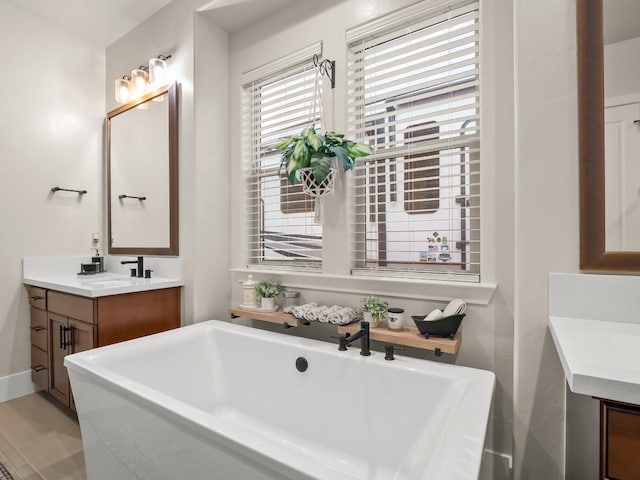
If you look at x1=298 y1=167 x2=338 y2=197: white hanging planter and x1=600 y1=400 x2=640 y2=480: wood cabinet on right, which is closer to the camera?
x1=600 y1=400 x2=640 y2=480: wood cabinet on right

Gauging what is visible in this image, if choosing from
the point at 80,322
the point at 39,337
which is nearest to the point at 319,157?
the point at 80,322

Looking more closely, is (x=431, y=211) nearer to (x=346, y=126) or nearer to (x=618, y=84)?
(x=346, y=126)

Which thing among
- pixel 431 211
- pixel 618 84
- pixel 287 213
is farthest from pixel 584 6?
pixel 287 213

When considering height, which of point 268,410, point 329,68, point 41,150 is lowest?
point 268,410

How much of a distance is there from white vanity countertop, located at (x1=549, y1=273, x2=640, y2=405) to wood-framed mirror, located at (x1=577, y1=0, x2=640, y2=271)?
7 centimetres

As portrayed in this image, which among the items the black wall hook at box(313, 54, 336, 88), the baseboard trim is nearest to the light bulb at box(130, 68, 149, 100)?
the black wall hook at box(313, 54, 336, 88)

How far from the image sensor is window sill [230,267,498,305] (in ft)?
5.14

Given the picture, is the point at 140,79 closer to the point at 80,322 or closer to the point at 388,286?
the point at 80,322

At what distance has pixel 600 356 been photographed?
830mm

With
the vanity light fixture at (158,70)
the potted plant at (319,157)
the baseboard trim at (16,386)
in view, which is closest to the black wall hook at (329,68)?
the potted plant at (319,157)

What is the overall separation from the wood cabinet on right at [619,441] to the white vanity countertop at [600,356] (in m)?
0.07

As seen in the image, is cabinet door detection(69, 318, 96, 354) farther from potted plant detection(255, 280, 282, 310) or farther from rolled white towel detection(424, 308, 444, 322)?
rolled white towel detection(424, 308, 444, 322)

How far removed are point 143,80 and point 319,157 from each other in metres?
1.71

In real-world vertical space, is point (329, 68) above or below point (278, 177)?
above
